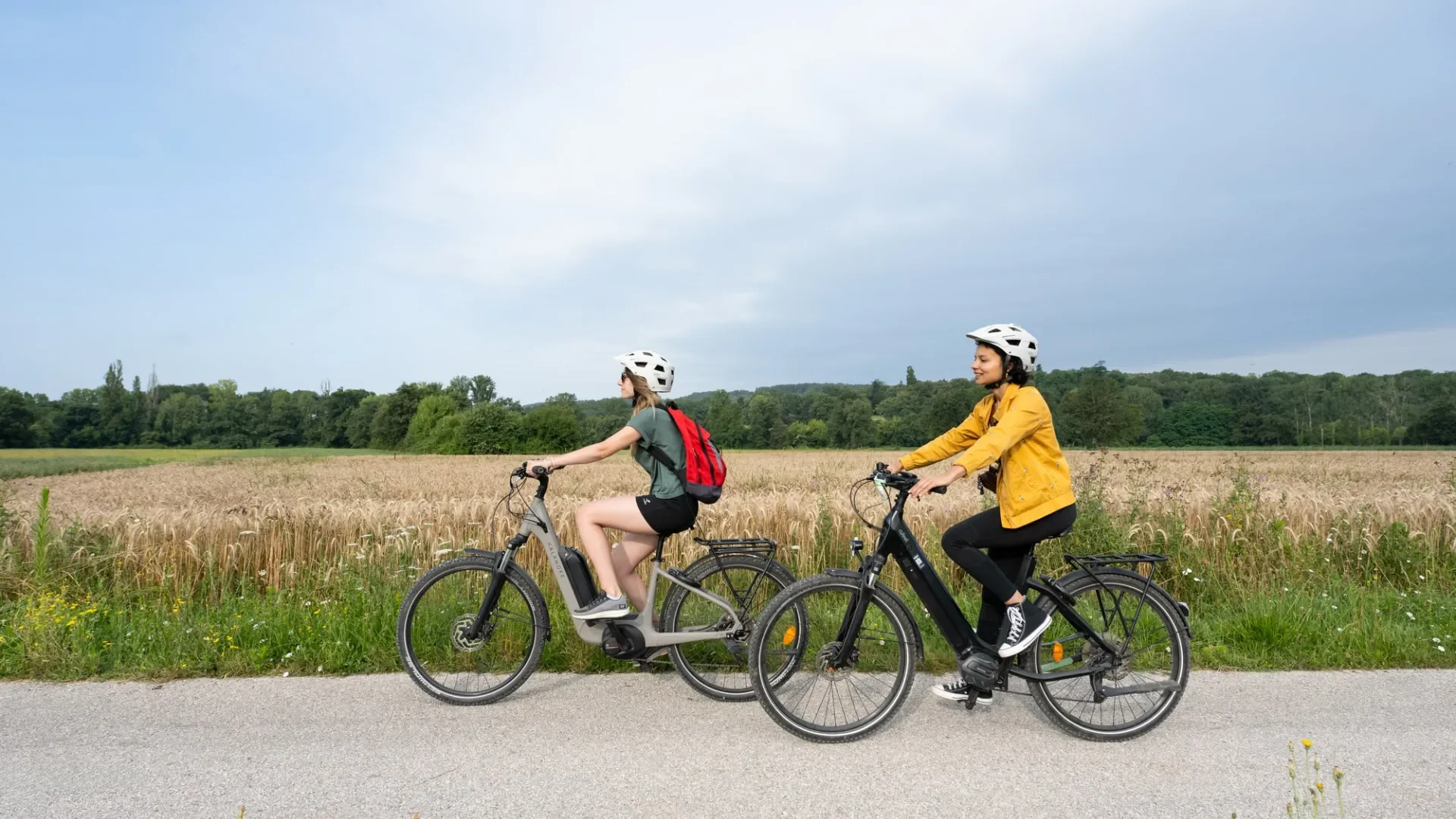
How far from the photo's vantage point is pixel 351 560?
8.10m

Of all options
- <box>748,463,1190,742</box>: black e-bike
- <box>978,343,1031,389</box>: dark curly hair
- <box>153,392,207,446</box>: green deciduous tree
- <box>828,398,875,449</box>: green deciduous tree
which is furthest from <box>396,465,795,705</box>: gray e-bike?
<box>153,392,207,446</box>: green deciduous tree

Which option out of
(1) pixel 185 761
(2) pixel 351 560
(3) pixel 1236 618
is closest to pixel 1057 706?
(3) pixel 1236 618

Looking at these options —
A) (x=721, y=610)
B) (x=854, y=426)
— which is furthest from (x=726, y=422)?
(x=721, y=610)

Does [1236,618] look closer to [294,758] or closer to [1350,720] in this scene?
[1350,720]

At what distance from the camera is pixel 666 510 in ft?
16.2

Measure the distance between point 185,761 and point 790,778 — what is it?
2.90m

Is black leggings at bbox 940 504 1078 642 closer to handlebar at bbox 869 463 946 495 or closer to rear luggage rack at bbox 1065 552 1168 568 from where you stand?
rear luggage rack at bbox 1065 552 1168 568

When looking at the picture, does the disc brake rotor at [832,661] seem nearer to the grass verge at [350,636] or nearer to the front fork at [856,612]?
the front fork at [856,612]

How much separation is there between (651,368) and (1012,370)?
2.17 metres

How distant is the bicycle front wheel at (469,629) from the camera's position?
16.1 ft

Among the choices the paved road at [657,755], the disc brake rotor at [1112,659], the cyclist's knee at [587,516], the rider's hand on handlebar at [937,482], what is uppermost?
the rider's hand on handlebar at [937,482]

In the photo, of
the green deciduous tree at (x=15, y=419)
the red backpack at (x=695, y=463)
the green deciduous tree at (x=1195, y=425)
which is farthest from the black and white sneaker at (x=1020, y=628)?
the green deciduous tree at (x=15, y=419)

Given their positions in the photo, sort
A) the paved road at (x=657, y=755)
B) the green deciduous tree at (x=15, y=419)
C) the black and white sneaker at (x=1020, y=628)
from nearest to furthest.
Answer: the paved road at (x=657, y=755)
the black and white sneaker at (x=1020, y=628)
the green deciduous tree at (x=15, y=419)

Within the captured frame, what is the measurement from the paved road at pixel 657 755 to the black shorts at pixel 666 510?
105 cm
